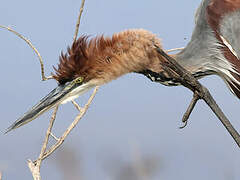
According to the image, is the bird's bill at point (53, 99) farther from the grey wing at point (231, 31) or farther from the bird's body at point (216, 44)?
the grey wing at point (231, 31)

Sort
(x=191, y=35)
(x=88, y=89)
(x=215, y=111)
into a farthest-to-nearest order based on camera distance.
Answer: (x=191, y=35) < (x=88, y=89) < (x=215, y=111)

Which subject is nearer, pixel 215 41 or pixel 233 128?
pixel 233 128

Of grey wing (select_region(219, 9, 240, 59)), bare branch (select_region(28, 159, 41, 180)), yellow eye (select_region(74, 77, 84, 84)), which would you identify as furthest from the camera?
grey wing (select_region(219, 9, 240, 59))

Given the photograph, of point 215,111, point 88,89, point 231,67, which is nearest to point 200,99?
point 215,111

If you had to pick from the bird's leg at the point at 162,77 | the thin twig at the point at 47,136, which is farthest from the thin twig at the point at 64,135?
the bird's leg at the point at 162,77

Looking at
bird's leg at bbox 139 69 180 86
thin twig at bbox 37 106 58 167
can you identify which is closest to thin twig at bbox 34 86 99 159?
thin twig at bbox 37 106 58 167

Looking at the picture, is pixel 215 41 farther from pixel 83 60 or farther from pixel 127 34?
pixel 83 60

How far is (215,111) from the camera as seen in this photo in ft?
7.77

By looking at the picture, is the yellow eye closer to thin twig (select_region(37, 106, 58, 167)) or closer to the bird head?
the bird head

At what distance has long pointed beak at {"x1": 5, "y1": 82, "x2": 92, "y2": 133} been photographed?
2.48 m

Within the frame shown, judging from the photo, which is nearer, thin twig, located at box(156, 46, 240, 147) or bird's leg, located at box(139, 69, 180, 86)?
thin twig, located at box(156, 46, 240, 147)

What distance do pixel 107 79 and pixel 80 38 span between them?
0.96 ft

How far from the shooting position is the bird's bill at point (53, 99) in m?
2.47

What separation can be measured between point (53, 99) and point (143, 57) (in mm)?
622
